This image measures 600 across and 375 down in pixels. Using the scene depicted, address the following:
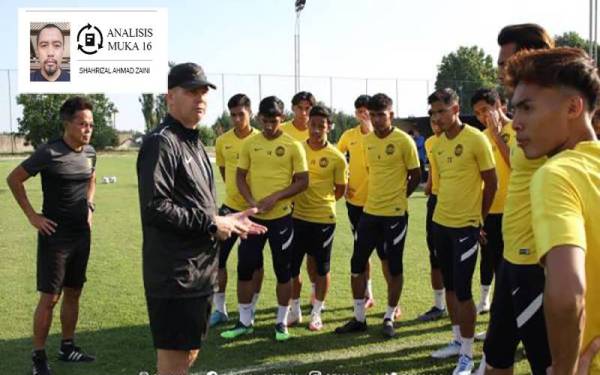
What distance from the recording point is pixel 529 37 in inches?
132

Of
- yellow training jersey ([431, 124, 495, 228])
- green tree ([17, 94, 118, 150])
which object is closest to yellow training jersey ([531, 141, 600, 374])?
yellow training jersey ([431, 124, 495, 228])

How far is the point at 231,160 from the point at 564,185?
543cm

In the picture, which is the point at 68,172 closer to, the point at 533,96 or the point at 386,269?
the point at 386,269

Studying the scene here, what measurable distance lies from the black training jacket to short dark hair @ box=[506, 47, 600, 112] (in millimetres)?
1954

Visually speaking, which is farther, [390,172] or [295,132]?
[295,132]

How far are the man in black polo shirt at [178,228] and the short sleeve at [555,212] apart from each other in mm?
1997

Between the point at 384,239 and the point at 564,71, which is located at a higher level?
the point at 564,71

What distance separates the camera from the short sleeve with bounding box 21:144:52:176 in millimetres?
4762

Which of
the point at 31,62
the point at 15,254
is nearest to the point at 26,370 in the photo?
the point at 15,254

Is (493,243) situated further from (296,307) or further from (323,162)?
(296,307)

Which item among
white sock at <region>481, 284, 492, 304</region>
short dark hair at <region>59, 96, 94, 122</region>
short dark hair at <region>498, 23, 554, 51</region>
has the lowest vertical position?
white sock at <region>481, 284, 492, 304</region>

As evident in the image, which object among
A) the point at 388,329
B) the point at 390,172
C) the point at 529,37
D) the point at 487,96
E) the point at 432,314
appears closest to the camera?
the point at 529,37

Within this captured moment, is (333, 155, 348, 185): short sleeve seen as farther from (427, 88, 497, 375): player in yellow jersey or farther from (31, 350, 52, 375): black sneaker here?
(31, 350, 52, 375): black sneaker

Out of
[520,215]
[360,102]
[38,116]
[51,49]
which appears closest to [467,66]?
[38,116]
